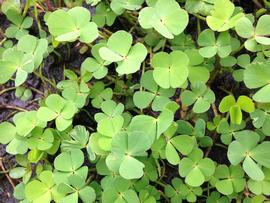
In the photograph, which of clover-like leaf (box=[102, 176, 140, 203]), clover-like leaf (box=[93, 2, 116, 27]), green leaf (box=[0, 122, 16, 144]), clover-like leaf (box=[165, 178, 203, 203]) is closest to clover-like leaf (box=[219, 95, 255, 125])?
clover-like leaf (box=[165, 178, 203, 203])

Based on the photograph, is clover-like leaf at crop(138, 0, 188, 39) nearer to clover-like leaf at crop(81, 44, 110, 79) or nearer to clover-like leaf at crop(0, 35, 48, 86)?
clover-like leaf at crop(81, 44, 110, 79)

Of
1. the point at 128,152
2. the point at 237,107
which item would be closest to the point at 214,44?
the point at 237,107

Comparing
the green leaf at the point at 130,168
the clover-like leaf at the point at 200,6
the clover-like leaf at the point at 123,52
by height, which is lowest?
the green leaf at the point at 130,168

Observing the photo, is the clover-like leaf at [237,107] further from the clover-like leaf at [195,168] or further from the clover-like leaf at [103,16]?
the clover-like leaf at [103,16]

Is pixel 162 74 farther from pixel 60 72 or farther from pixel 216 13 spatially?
pixel 60 72

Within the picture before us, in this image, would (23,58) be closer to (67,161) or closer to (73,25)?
(73,25)

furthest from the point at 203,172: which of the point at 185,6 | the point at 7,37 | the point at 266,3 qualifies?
the point at 7,37

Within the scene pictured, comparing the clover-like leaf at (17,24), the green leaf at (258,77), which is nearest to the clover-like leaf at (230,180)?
the green leaf at (258,77)
